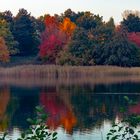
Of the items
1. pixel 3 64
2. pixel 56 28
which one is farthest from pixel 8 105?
pixel 56 28

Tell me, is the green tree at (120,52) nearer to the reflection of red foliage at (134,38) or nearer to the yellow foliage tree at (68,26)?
the reflection of red foliage at (134,38)

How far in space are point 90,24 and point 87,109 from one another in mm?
37592

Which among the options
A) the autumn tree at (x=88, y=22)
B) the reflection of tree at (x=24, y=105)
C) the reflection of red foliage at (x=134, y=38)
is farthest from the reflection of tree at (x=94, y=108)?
the autumn tree at (x=88, y=22)

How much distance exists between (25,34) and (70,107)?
34.8 metres

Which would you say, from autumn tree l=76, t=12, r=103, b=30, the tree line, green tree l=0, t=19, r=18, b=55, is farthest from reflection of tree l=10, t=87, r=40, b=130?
autumn tree l=76, t=12, r=103, b=30

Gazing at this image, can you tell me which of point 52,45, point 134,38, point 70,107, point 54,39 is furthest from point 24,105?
point 134,38

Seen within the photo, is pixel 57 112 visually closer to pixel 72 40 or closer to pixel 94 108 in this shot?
pixel 94 108

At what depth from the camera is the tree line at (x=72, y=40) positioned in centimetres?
5119

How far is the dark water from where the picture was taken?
17.8 metres

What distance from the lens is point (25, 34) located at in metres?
59.2

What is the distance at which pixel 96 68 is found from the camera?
44.8 metres

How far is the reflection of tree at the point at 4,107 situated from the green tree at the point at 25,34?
23440 millimetres

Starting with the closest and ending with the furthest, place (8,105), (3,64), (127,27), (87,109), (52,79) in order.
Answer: (87,109) < (8,105) < (52,79) < (3,64) < (127,27)

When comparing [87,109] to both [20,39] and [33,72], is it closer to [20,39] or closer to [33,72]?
[33,72]
